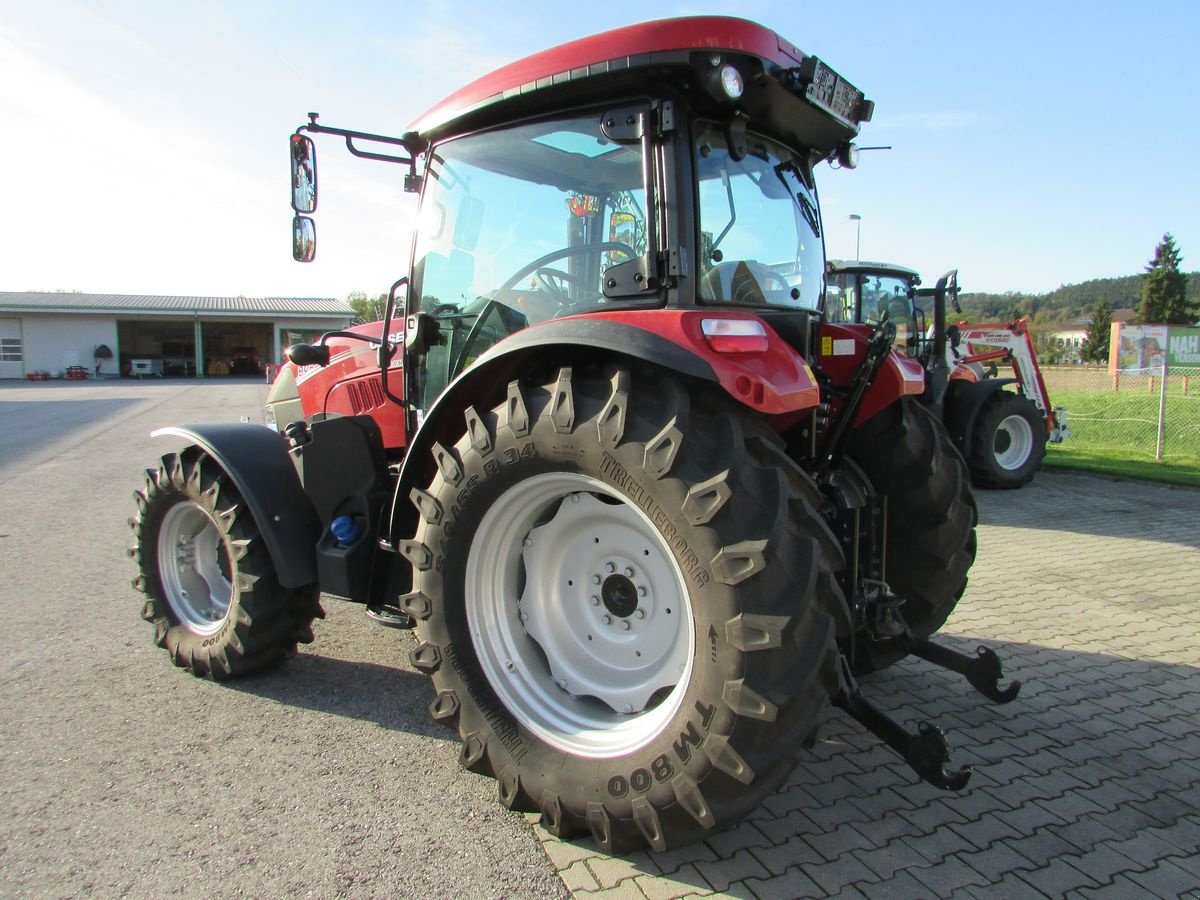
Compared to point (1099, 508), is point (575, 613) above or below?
above

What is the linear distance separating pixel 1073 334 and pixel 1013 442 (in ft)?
346

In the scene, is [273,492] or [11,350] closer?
[273,492]

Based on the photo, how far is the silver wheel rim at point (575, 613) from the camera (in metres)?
2.54

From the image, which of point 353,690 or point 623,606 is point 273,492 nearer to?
point 353,690

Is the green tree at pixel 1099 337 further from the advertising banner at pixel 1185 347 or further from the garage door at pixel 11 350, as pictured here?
the garage door at pixel 11 350

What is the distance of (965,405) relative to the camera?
10008 millimetres

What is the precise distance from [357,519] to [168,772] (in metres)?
1.15

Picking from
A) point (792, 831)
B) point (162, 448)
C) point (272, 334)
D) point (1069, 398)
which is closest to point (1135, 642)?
point (792, 831)

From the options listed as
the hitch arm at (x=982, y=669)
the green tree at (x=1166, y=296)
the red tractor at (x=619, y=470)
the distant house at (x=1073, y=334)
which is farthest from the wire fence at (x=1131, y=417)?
the green tree at (x=1166, y=296)

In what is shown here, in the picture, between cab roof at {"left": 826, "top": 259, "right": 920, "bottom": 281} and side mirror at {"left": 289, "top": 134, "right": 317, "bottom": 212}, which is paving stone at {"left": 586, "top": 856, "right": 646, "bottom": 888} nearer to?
side mirror at {"left": 289, "top": 134, "right": 317, "bottom": 212}

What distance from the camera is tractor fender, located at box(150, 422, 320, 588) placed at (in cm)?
343

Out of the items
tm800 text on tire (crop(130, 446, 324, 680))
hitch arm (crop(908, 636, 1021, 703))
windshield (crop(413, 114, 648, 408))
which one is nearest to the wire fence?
hitch arm (crop(908, 636, 1021, 703))

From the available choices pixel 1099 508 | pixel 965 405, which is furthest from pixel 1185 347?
pixel 1099 508

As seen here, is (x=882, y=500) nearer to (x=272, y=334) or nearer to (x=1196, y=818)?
(x=1196, y=818)
